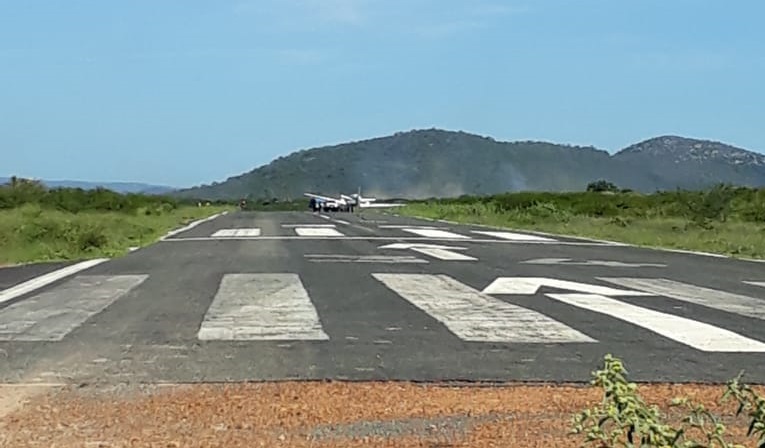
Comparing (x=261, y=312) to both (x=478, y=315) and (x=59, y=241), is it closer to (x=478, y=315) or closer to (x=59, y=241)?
(x=478, y=315)

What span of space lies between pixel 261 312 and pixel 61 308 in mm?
2310

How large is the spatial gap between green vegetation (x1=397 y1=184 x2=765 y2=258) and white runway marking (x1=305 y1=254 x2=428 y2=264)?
25.9 feet

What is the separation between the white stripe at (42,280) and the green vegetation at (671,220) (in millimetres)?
13658

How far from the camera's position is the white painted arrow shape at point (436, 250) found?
2050 cm

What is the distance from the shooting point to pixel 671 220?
42.7m

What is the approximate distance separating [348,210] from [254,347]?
6530cm

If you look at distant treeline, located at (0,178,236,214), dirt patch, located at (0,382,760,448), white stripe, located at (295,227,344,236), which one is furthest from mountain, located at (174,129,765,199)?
dirt patch, located at (0,382,760,448)

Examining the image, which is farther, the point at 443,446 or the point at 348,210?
the point at 348,210

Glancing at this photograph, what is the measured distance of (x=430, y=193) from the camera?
186 meters

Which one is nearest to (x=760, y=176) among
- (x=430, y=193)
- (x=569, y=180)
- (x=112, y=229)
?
(x=569, y=180)

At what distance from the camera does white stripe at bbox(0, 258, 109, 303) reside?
13.3m

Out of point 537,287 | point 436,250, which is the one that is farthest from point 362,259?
point 537,287

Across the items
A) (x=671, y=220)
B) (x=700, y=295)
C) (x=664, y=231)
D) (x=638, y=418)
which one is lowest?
(x=700, y=295)

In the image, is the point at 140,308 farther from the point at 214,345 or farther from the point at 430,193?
the point at 430,193
